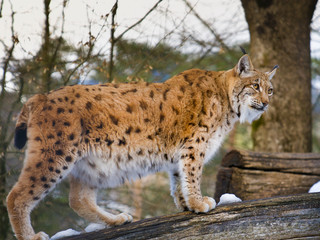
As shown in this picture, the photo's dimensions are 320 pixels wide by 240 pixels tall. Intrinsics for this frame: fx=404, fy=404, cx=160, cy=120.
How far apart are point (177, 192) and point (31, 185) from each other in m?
1.69

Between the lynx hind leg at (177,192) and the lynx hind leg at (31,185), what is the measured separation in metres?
Result: 1.43

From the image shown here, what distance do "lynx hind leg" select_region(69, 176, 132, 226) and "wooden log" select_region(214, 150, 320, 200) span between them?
6.05 ft

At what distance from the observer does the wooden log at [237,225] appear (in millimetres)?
3959

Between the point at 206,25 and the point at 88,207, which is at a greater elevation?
the point at 206,25

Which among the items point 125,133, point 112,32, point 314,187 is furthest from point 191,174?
point 112,32

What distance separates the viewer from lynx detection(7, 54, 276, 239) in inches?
154

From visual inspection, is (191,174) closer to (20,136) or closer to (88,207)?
(88,207)

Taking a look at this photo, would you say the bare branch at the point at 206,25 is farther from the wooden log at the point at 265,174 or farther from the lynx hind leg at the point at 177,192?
the lynx hind leg at the point at 177,192

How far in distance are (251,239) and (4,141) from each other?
3629 millimetres

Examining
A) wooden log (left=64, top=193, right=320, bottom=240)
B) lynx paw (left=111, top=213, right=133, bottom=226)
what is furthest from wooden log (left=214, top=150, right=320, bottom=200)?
lynx paw (left=111, top=213, right=133, bottom=226)

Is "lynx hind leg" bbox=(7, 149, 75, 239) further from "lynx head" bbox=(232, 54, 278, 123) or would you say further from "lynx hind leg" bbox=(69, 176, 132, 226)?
"lynx head" bbox=(232, 54, 278, 123)

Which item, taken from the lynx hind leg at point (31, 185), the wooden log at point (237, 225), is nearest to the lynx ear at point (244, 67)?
the wooden log at point (237, 225)

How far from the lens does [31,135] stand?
3.94m

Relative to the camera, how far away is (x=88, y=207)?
4539 mm
